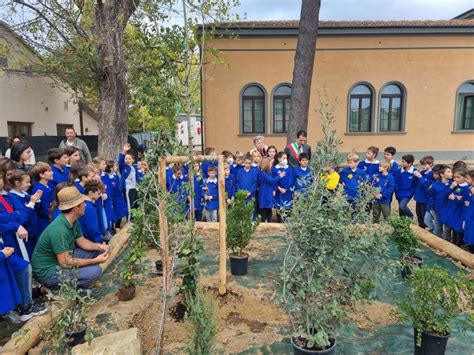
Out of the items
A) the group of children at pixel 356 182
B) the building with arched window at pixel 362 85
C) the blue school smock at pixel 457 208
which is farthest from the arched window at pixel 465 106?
the blue school smock at pixel 457 208

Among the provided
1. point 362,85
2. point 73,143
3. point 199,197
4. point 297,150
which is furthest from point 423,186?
point 362,85

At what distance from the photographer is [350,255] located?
2752mm

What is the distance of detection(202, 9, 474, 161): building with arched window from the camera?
15.8 meters

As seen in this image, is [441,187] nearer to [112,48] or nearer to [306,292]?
[306,292]

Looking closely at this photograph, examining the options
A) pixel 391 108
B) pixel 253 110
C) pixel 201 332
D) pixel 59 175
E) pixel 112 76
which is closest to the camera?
pixel 201 332

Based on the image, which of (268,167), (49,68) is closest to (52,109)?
(49,68)

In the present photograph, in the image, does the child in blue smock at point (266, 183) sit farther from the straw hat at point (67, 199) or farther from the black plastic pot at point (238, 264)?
the straw hat at point (67, 199)

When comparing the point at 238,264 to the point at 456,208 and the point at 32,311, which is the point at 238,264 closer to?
the point at 32,311

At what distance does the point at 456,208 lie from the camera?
6.04 metres

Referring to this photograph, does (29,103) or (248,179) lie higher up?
(29,103)

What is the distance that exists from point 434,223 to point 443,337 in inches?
179

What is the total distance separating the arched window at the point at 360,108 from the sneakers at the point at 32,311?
1531 cm

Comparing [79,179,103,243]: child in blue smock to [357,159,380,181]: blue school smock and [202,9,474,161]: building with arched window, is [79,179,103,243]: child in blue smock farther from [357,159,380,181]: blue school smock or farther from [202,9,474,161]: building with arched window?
[202,9,474,161]: building with arched window

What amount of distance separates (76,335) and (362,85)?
53.7 feet
